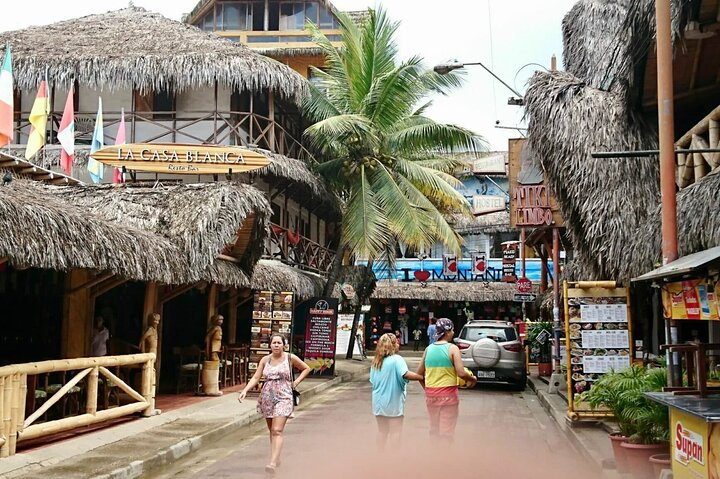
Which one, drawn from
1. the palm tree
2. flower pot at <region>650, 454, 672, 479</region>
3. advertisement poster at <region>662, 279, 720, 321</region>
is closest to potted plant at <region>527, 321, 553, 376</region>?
the palm tree

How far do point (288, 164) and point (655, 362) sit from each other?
12.3m

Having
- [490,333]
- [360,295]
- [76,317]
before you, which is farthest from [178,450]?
[360,295]

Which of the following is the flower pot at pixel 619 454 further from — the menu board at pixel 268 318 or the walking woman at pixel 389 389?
the menu board at pixel 268 318

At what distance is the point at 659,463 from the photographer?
6844mm

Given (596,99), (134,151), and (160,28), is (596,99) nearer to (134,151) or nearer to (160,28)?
(134,151)

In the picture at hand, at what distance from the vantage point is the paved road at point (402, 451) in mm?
8008

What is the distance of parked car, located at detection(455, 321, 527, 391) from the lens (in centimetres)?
1786

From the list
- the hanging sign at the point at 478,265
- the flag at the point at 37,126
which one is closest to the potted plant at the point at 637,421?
the flag at the point at 37,126

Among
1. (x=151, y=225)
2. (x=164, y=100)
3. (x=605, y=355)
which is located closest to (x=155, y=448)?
(x=151, y=225)

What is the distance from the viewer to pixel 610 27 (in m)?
14.5

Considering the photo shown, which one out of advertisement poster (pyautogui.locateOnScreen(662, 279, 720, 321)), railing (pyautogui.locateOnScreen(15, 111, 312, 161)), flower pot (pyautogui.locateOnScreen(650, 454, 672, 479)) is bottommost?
flower pot (pyautogui.locateOnScreen(650, 454, 672, 479))

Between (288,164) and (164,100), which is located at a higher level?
(164,100)

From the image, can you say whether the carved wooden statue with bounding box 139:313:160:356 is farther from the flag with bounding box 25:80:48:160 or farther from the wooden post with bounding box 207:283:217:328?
the flag with bounding box 25:80:48:160

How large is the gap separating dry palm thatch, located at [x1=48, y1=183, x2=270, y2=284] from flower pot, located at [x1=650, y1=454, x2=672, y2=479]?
7.98 m
